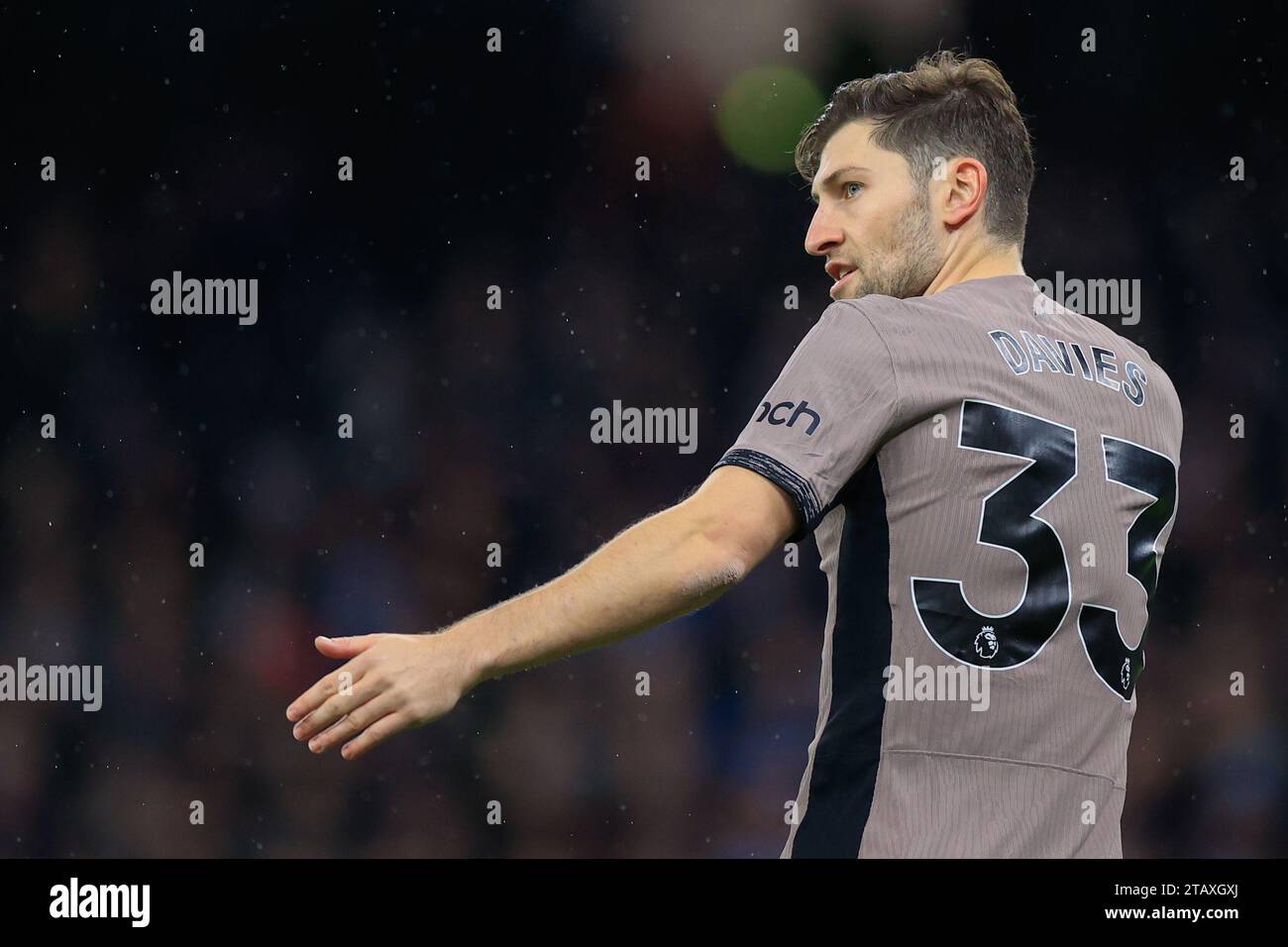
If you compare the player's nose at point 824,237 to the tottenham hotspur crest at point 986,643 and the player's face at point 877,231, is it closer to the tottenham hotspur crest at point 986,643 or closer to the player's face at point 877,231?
the player's face at point 877,231

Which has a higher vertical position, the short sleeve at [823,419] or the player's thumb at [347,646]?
the short sleeve at [823,419]

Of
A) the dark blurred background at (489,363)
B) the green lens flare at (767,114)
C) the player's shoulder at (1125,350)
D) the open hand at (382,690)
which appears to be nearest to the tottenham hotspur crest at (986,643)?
the player's shoulder at (1125,350)

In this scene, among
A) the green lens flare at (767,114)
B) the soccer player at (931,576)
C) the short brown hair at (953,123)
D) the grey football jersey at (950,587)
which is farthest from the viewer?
the green lens flare at (767,114)

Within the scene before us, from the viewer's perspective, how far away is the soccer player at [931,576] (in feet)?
4.97

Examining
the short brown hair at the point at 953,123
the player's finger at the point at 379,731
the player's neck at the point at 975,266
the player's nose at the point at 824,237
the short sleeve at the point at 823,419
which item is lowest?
the player's finger at the point at 379,731

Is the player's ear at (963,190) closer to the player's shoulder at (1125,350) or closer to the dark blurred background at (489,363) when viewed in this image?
the player's shoulder at (1125,350)

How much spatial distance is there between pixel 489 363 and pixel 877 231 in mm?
4550

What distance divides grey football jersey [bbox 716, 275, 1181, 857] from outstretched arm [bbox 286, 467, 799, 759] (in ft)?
0.38

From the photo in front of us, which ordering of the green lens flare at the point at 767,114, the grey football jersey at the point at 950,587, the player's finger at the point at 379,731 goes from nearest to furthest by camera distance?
1. the player's finger at the point at 379,731
2. the grey football jersey at the point at 950,587
3. the green lens flare at the point at 767,114

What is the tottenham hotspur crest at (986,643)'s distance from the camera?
1645mm

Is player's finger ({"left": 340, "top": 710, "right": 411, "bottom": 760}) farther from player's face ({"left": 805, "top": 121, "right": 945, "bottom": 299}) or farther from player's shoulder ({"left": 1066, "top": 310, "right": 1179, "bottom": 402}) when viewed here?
player's shoulder ({"left": 1066, "top": 310, "right": 1179, "bottom": 402})

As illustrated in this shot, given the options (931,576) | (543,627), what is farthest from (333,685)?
(931,576)

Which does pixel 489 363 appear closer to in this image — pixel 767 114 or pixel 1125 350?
pixel 767 114

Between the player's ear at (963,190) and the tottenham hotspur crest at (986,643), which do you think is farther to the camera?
the player's ear at (963,190)
